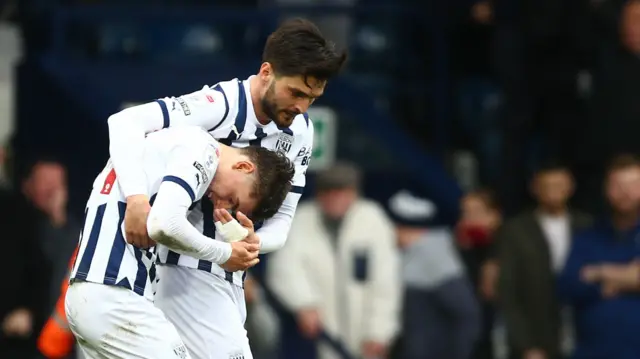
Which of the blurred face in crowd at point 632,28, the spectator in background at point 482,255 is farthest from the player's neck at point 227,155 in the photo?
the spectator in background at point 482,255

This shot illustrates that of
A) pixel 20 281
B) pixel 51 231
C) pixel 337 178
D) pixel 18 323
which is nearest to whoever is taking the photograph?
pixel 18 323

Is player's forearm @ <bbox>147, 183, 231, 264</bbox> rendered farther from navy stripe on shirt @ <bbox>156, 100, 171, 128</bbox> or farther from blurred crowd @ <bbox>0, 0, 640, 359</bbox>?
blurred crowd @ <bbox>0, 0, 640, 359</bbox>

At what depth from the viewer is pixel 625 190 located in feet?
31.8

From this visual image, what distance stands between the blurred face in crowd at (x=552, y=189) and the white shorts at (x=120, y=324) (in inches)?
185

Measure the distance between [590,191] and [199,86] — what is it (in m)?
2.72

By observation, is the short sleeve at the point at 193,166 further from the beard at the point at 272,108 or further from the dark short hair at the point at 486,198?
the dark short hair at the point at 486,198

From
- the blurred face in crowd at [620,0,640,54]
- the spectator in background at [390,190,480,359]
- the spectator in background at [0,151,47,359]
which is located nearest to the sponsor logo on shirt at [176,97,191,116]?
the spectator in background at [0,151,47,359]

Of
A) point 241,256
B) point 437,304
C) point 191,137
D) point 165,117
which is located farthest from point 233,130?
point 437,304

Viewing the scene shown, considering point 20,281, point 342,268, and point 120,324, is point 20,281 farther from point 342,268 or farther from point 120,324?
point 120,324

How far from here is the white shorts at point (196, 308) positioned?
21.6 ft

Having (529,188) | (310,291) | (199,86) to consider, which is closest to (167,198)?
(310,291)

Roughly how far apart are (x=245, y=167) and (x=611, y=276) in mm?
4132

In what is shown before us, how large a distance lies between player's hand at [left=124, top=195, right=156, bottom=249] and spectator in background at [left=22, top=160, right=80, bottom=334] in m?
3.76

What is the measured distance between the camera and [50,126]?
37.0 feet
